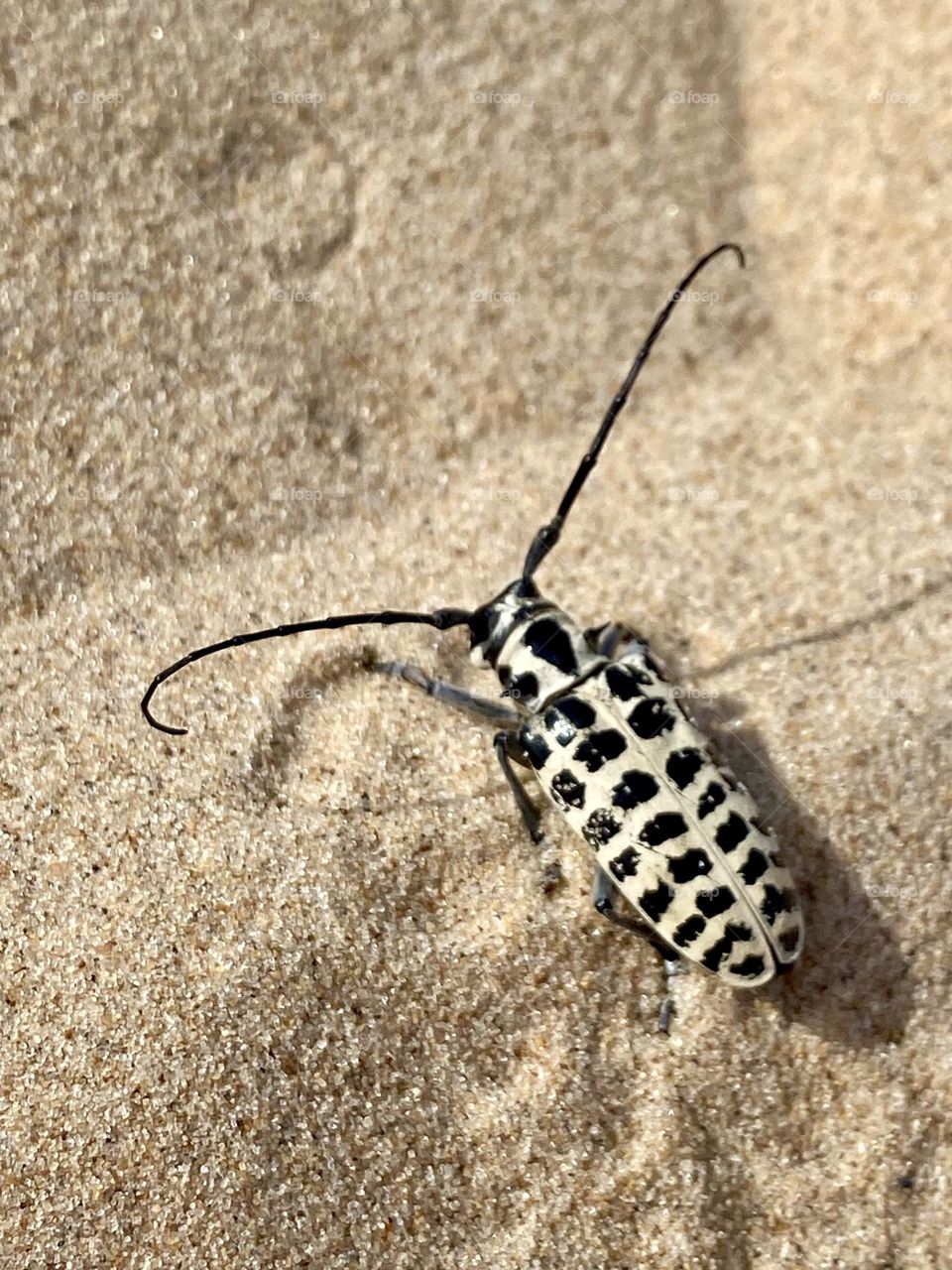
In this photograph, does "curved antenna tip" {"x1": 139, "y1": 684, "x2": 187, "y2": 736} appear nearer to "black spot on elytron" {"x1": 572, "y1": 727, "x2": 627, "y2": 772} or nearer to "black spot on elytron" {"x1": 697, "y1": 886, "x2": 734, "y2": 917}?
"black spot on elytron" {"x1": 572, "y1": 727, "x2": 627, "y2": 772}

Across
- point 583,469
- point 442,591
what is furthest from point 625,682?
point 442,591

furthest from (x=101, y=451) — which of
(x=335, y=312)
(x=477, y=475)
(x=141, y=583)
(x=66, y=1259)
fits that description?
(x=66, y=1259)

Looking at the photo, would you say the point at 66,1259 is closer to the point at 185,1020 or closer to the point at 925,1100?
the point at 185,1020

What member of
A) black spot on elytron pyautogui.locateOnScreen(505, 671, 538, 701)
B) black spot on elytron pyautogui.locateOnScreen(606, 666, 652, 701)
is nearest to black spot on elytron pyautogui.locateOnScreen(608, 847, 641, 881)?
black spot on elytron pyautogui.locateOnScreen(606, 666, 652, 701)

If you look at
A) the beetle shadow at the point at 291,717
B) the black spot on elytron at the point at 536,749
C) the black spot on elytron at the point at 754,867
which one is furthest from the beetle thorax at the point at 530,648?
the black spot on elytron at the point at 754,867

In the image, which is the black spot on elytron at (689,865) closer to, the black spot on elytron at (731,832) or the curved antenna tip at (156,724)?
the black spot on elytron at (731,832)

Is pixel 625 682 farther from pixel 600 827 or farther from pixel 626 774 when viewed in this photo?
pixel 600 827
